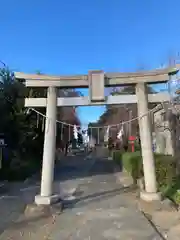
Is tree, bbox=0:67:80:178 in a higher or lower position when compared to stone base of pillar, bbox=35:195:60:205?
higher

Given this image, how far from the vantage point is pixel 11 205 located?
11.1m

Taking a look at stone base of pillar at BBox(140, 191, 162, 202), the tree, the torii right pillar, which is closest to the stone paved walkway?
stone base of pillar at BBox(140, 191, 162, 202)

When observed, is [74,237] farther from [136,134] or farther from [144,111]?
[136,134]

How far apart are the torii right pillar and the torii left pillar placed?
296 cm

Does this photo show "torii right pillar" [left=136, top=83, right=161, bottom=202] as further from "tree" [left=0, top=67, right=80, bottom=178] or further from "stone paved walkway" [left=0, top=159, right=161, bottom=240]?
"tree" [left=0, top=67, right=80, bottom=178]

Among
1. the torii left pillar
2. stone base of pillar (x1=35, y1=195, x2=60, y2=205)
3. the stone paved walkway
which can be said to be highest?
the torii left pillar

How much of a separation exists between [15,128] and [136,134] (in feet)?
48.0

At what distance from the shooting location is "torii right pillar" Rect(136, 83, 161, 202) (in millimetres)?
9820

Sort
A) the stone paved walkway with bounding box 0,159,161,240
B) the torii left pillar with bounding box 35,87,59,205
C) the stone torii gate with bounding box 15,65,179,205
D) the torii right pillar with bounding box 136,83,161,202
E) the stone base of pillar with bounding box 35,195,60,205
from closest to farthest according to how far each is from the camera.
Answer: the stone paved walkway with bounding box 0,159,161,240
the stone base of pillar with bounding box 35,195,60,205
the torii left pillar with bounding box 35,87,59,205
the torii right pillar with bounding box 136,83,161,202
the stone torii gate with bounding box 15,65,179,205

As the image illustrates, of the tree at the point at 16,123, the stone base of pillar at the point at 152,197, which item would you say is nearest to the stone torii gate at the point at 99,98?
the stone base of pillar at the point at 152,197

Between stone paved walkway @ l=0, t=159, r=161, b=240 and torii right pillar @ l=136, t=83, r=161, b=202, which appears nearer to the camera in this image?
stone paved walkway @ l=0, t=159, r=161, b=240

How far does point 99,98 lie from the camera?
1003cm

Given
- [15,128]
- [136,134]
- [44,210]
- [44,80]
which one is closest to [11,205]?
[44,210]

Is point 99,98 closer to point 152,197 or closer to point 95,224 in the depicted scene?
point 152,197
